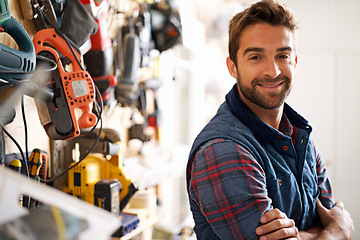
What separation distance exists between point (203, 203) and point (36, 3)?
0.84m

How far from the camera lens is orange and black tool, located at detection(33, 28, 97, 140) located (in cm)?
112

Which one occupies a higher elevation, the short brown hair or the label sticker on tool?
the short brown hair

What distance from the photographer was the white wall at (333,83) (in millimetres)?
3549

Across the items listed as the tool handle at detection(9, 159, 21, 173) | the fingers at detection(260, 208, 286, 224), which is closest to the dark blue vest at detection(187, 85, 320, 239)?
the fingers at detection(260, 208, 286, 224)

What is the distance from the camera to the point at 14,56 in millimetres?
909

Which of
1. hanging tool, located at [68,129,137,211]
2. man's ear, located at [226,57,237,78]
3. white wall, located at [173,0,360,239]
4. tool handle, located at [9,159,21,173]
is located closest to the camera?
tool handle, located at [9,159,21,173]

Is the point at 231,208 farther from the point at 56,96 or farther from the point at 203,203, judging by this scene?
the point at 56,96

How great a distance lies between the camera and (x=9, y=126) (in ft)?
3.80

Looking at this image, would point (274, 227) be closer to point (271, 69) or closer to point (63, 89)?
point (271, 69)

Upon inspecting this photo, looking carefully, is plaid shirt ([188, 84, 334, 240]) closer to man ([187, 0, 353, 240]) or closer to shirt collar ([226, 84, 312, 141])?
man ([187, 0, 353, 240])

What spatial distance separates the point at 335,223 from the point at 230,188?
1.60ft

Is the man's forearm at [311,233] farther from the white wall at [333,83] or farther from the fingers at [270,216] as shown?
the white wall at [333,83]

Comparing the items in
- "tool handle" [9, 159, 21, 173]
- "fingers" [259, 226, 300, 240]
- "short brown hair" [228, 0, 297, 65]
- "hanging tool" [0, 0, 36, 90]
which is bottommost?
"fingers" [259, 226, 300, 240]

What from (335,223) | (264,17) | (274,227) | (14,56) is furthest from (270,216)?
(14,56)
